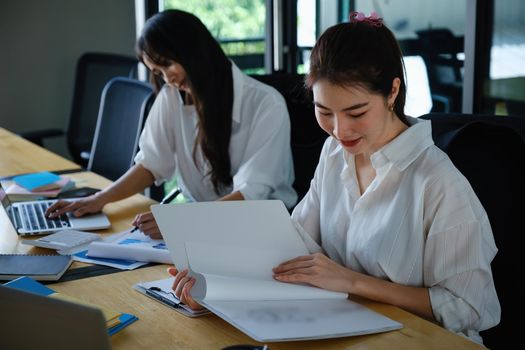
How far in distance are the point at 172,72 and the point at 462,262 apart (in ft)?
3.77

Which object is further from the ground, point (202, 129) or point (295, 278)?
point (202, 129)

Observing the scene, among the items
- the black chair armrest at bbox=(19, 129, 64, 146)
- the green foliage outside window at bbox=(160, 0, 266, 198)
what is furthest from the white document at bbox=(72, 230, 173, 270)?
the green foliage outside window at bbox=(160, 0, 266, 198)

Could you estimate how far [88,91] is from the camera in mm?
3824

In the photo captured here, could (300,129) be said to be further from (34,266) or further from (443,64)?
(34,266)

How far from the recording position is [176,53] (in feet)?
6.91

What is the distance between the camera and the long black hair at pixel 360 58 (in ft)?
4.54

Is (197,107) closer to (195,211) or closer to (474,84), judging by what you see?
(195,211)

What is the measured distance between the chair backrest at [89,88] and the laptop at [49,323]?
2.80m

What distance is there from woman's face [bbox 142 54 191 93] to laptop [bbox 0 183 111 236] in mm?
460

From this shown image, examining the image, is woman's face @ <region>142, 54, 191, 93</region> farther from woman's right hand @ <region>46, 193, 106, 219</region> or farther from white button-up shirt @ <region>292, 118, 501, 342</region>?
white button-up shirt @ <region>292, 118, 501, 342</region>

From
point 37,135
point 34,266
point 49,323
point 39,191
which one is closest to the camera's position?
point 49,323

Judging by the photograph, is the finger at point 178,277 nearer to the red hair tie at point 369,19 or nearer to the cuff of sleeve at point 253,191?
the red hair tie at point 369,19

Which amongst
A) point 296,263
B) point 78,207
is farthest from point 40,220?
point 296,263

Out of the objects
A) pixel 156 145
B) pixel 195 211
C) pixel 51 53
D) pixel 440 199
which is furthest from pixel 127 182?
pixel 51 53
